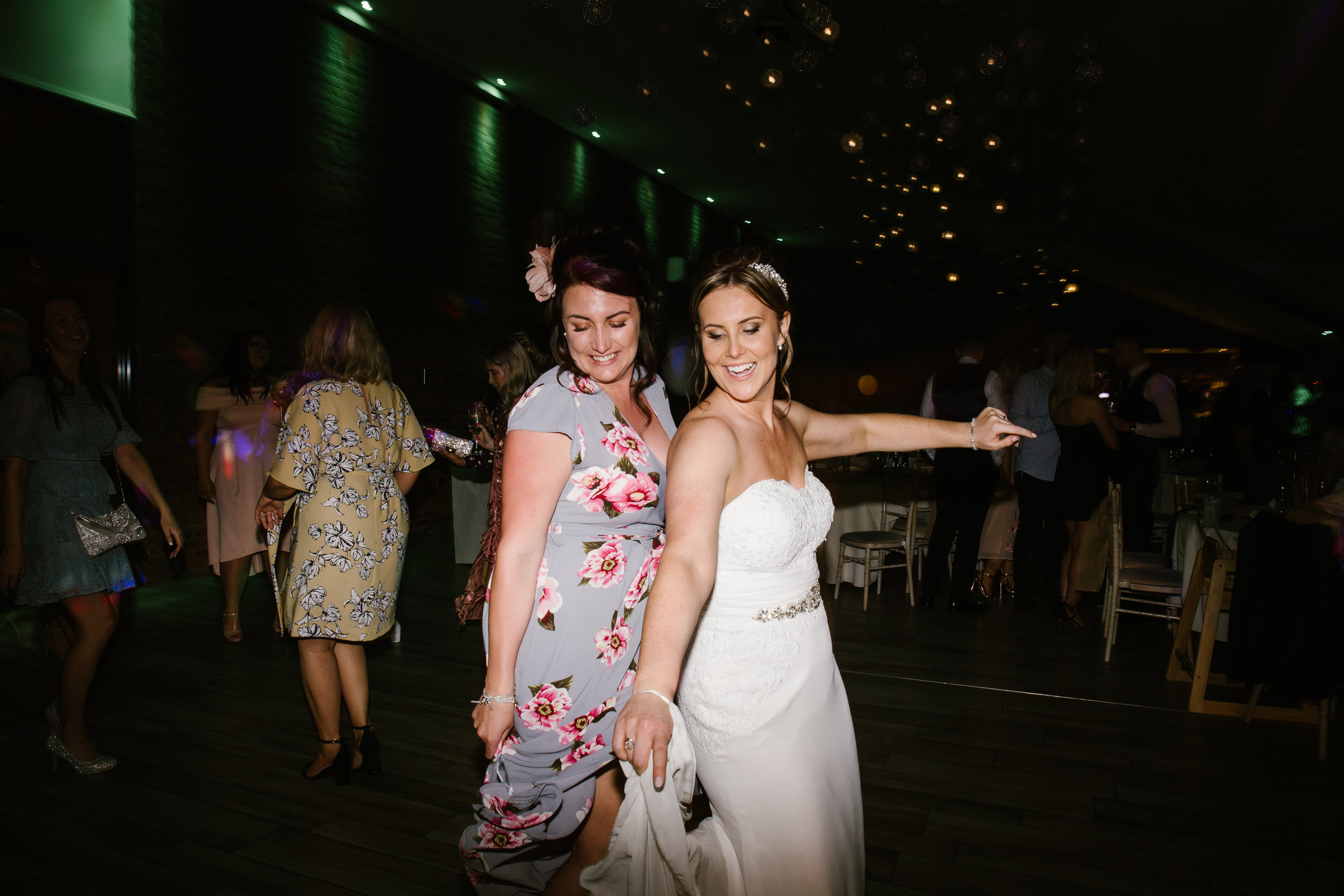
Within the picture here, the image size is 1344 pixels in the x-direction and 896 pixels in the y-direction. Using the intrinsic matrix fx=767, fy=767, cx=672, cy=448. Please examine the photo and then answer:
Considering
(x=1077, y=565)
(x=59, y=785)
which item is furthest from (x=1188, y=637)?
(x=59, y=785)

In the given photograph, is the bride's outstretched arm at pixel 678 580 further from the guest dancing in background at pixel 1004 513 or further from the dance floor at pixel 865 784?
the guest dancing in background at pixel 1004 513

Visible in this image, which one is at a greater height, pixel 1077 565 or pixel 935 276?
pixel 935 276

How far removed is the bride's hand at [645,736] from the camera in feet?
3.40

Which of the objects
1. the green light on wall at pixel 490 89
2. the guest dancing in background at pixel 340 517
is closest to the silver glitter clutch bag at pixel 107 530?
the guest dancing in background at pixel 340 517

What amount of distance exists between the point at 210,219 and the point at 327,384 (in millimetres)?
3713

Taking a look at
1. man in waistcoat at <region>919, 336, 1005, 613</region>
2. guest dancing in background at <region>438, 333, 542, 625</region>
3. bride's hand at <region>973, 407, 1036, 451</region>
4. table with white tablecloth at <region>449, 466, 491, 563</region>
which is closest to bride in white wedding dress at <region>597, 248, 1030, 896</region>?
bride's hand at <region>973, 407, 1036, 451</region>

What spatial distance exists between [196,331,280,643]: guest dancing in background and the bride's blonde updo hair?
3645 mm

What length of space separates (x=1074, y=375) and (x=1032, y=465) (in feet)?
2.23

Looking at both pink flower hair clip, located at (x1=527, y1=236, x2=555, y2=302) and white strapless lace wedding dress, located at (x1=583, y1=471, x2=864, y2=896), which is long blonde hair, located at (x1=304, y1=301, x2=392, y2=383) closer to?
pink flower hair clip, located at (x1=527, y1=236, x2=555, y2=302)

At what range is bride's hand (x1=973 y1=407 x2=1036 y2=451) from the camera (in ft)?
6.27

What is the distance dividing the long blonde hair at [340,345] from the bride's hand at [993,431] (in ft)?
6.50

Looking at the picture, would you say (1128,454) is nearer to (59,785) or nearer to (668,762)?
(668,762)

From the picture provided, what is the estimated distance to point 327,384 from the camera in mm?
2600

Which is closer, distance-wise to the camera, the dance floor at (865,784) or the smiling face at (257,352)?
the dance floor at (865,784)
